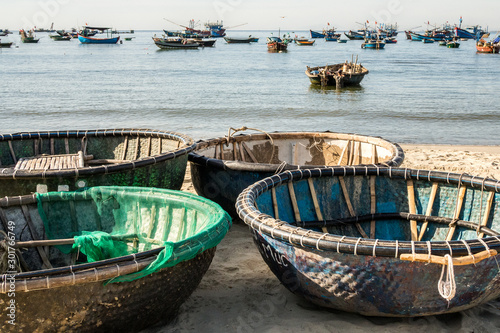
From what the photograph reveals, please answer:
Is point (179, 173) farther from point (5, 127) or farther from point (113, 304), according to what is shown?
point (5, 127)

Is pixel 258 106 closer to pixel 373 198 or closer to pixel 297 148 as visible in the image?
pixel 297 148

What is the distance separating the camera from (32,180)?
4898mm

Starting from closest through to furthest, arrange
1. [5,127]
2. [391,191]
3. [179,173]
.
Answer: [391,191] → [179,173] → [5,127]

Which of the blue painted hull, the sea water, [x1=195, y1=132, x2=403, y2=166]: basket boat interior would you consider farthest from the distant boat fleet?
[x1=195, y1=132, x2=403, y2=166]: basket boat interior

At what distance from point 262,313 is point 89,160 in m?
3.63

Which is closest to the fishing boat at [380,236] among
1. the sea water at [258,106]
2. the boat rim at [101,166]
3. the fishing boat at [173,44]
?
the boat rim at [101,166]

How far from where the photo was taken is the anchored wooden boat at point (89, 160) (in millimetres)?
4910

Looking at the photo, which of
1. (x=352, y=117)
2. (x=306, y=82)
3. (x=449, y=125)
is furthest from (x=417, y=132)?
(x=306, y=82)

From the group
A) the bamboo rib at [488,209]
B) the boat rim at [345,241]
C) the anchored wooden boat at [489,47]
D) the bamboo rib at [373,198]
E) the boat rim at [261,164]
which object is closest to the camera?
the boat rim at [345,241]

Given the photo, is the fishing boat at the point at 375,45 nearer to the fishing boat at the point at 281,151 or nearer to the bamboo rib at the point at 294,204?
the fishing boat at the point at 281,151

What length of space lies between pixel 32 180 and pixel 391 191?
3.40 meters

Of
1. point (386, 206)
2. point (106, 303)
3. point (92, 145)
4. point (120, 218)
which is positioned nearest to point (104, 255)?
point (120, 218)

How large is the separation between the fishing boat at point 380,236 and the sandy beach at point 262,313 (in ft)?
0.59

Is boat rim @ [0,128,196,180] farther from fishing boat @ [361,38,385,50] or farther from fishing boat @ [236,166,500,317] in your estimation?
fishing boat @ [361,38,385,50]
